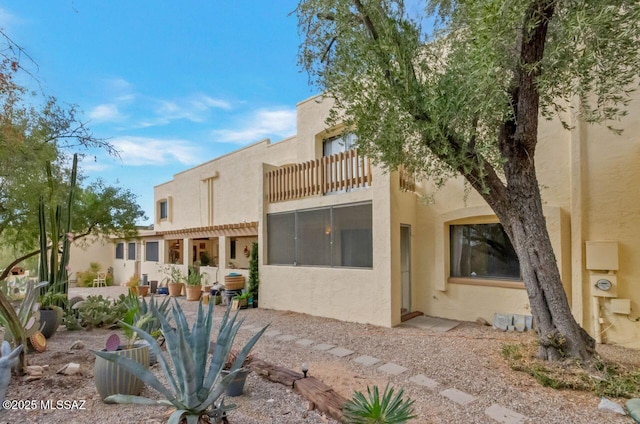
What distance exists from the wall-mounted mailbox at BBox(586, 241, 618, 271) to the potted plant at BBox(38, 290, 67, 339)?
960 centimetres

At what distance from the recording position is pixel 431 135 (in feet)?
14.6

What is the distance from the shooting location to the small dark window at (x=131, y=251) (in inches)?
753

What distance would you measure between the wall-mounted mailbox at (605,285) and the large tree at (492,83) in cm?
A: 153

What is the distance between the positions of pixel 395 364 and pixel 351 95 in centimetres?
408

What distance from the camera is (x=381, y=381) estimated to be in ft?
14.3

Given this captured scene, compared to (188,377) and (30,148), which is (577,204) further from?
(30,148)

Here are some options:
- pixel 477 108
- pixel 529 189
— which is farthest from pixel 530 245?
pixel 477 108

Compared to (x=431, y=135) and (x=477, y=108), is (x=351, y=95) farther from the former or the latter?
(x=477, y=108)

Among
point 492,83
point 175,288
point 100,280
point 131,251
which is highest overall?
point 492,83

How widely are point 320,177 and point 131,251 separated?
15804 mm

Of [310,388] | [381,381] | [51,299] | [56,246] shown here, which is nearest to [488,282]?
[381,381]

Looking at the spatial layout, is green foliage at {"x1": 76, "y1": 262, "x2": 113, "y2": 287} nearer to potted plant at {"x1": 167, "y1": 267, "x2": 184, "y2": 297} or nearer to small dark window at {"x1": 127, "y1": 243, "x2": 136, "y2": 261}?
small dark window at {"x1": 127, "y1": 243, "x2": 136, "y2": 261}

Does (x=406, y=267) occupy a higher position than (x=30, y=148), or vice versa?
(x=30, y=148)

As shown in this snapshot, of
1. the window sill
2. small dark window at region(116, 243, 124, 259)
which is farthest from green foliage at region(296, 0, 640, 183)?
small dark window at region(116, 243, 124, 259)
